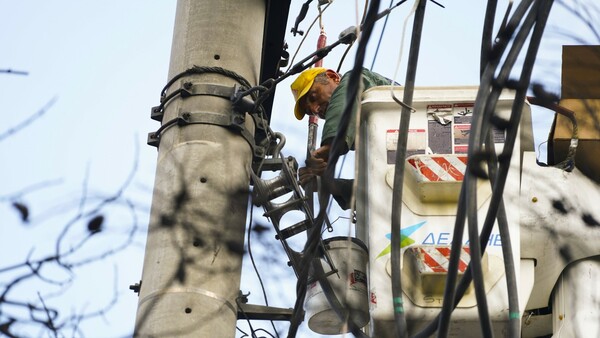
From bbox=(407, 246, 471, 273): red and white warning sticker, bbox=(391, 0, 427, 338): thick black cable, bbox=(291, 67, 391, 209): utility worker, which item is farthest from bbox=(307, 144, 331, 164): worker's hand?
bbox=(391, 0, 427, 338): thick black cable

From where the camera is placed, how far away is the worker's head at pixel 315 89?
704 cm

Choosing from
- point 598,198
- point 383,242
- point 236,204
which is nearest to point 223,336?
point 236,204

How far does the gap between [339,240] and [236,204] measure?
779 mm

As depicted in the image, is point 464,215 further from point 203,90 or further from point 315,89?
point 315,89

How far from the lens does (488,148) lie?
11.5 ft

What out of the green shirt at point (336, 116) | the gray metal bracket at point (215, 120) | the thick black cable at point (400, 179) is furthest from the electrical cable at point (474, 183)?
the green shirt at point (336, 116)

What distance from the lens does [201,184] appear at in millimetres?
4766

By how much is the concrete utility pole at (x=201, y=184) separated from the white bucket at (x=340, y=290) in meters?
0.62

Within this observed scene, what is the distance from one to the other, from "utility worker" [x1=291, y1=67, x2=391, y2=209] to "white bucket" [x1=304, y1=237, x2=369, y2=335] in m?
0.25

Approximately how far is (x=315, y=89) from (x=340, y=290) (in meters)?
2.18

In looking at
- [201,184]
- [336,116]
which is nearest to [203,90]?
[201,184]

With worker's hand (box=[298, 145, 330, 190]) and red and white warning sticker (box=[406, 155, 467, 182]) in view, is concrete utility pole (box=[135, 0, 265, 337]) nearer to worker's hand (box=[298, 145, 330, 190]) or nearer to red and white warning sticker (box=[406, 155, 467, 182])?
worker's hand (box=[298, 145, 330, 190])

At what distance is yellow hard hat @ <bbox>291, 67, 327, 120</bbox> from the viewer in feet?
23.3

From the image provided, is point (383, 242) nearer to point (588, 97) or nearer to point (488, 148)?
point (588, 97)
